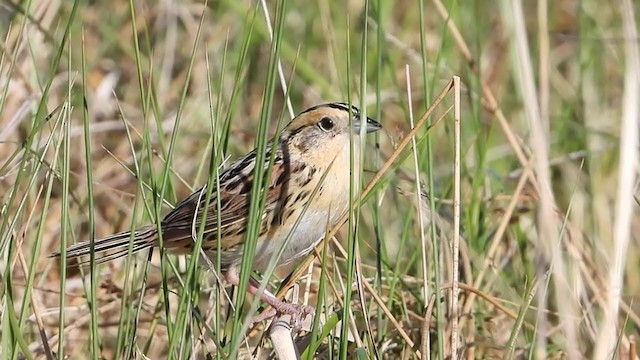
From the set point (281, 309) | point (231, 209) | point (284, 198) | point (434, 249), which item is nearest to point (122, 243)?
point (231, 209)

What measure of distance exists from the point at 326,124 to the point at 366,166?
2.40 ft

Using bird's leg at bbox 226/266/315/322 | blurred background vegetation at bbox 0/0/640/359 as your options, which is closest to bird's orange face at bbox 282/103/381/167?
blurred background vegetation at bbox 0/0/640/359

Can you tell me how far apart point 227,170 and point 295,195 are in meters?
0.29

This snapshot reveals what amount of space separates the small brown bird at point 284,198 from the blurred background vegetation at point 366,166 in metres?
0.10

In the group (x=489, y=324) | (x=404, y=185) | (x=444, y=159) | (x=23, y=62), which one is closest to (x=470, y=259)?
(x=489, y=324)

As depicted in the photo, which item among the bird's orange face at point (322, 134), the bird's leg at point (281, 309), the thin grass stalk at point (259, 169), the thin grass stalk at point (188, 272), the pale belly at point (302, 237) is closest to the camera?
the thin grass stalk at point (259, 169)

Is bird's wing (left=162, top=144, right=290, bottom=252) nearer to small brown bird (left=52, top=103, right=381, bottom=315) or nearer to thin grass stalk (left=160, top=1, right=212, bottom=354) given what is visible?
small brown bird (left=52, top=103, right=381, bottom=315)

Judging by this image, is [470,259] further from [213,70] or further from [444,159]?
[213,70]

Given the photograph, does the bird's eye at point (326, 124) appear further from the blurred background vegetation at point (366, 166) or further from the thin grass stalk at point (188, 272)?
the thin grass stalk at point (188, 272)

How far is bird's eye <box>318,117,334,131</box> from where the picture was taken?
3.56 m

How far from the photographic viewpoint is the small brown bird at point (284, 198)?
3.42m

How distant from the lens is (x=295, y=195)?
140 inches

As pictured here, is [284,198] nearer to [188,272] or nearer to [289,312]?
[289,312]

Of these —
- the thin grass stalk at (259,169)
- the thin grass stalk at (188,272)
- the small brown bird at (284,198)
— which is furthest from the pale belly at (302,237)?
the thin grass stalk at (259,169)
